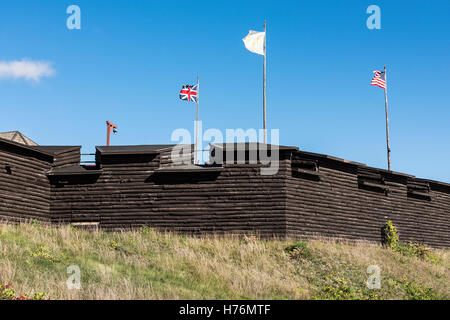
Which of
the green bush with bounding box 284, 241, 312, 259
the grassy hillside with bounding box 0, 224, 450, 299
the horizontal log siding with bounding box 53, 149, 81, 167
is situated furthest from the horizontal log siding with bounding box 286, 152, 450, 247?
the horizontal log siding with bounding box 53, 149, 81, 167

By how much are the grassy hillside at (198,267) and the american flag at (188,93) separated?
38.8ft

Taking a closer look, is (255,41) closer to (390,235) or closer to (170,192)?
(170,192)

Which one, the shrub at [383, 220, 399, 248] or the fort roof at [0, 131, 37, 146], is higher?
the fort roof at [0, 131, 37, 146]

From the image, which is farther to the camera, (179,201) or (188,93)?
(188,93)

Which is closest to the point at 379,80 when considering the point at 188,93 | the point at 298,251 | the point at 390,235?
the point at 390,235

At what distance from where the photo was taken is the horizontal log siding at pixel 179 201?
25.1 metres

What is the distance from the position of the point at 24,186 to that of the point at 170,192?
24.2 ft

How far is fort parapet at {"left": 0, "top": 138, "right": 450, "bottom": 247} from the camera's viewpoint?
24.9m

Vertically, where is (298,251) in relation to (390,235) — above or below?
below

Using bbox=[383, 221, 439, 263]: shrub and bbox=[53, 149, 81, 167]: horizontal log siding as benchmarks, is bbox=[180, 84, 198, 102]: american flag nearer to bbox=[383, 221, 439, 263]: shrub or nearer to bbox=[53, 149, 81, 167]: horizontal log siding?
bbox=[53, 149, 81, 167]: horizontal log siding

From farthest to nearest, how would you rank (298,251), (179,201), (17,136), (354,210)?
(17,136)
(354,210)
(179,201)
(298,251)

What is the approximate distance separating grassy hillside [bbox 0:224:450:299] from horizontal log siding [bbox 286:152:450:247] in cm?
140

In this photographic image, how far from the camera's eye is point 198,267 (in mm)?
18406
